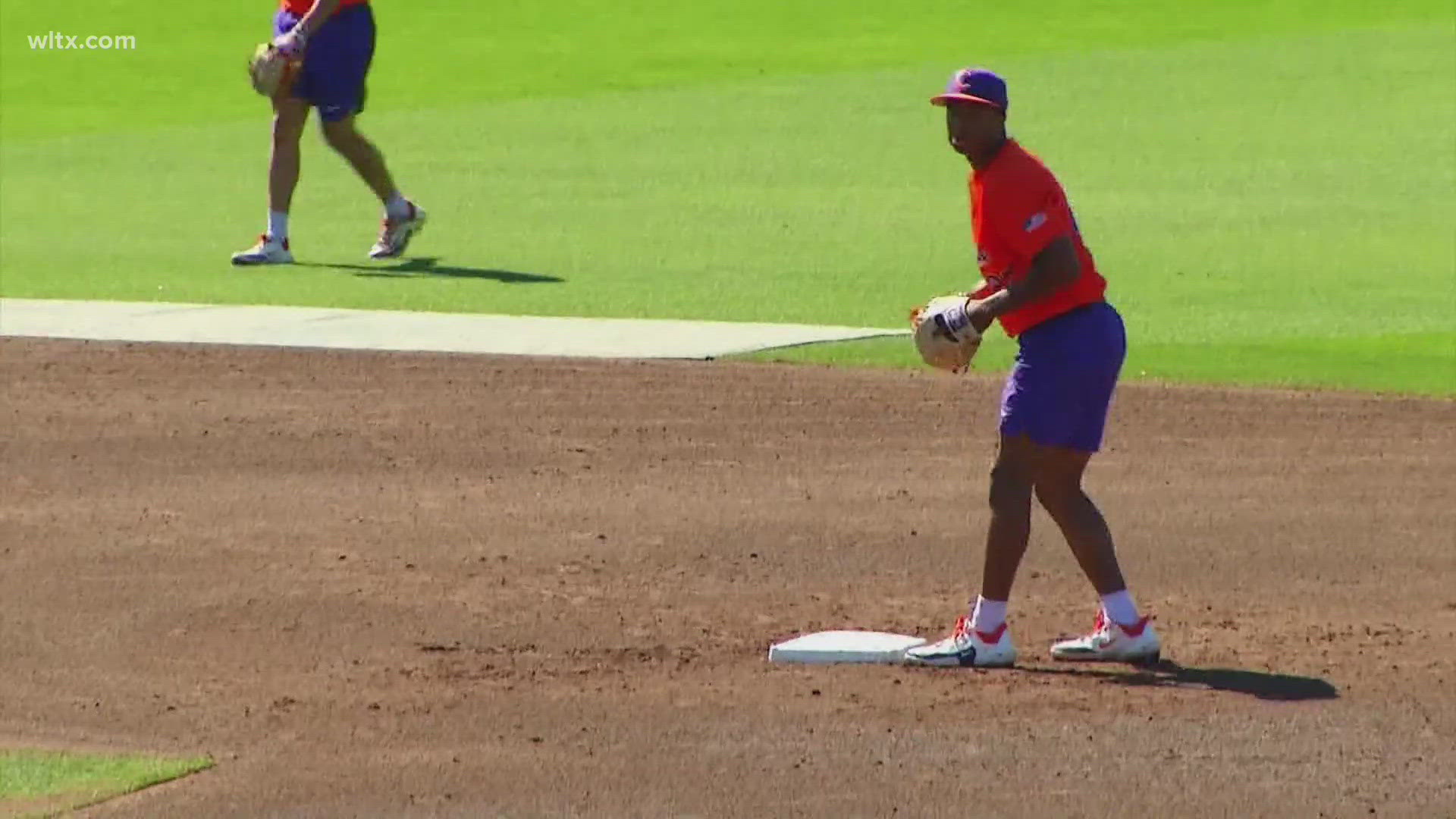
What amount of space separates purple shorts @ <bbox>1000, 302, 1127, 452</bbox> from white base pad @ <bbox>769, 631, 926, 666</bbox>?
83 centimetres

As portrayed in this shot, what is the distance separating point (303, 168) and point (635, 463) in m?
12.5

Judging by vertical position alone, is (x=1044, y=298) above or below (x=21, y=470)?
above

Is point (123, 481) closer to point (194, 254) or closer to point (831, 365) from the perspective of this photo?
point (831, 365)

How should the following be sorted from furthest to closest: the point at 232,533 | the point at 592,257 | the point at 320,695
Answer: the point at 592,257
the point at 232,533
the point at 320,695

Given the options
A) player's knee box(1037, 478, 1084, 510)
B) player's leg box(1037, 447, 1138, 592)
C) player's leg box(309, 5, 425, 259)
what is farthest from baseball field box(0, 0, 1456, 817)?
player's leg box(309, 5, 425, 259)

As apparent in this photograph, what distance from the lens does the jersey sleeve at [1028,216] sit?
8602 mm

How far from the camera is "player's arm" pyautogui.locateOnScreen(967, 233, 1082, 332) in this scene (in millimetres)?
8602

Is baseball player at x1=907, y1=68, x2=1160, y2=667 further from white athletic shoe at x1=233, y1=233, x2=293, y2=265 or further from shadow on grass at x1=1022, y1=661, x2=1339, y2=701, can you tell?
white athletic shoe at x1=233, y1=233, x2=293, y2=265

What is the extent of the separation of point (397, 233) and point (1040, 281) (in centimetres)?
1044

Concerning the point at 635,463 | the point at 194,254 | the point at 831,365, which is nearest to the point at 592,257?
the point at 194,254

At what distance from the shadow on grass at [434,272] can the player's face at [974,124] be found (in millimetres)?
9434

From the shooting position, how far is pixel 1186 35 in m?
33.8

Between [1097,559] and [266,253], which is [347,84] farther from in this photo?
[1097,559]

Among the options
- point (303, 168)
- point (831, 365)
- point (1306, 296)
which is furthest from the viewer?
point (303, 168)
